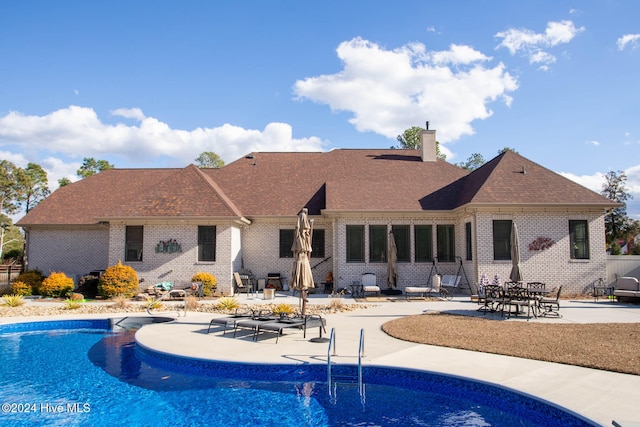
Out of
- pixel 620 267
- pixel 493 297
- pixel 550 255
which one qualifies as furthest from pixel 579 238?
pixel 493 297

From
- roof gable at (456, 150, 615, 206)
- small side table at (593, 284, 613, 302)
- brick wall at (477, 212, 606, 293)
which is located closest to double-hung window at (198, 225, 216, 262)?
roof gable at (456, 150, 615, 206)

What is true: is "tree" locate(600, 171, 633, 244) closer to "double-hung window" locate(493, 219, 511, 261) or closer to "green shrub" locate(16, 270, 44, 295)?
"double-hung window" locate(493, 219, 511, 261)

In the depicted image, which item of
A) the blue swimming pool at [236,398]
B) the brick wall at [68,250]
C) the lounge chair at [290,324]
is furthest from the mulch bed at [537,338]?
the brick wall at [68,250]

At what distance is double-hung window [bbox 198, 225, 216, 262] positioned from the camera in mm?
19438

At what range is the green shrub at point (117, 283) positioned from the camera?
17469mm

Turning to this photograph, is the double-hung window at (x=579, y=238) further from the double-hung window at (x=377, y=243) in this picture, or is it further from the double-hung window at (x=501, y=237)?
the double-hung window at (x=377, y=243)

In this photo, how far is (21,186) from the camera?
46.9 metres

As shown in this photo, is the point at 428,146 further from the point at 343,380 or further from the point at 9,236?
the point at 9,236

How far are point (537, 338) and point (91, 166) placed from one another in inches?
2258

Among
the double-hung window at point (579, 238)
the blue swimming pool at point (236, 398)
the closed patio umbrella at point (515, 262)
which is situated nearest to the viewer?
the blue swimming pool at point (236, 398)

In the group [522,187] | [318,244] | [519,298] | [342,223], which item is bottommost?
[519,298]

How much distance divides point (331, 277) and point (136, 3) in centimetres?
1355

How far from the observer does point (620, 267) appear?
61.5 feet

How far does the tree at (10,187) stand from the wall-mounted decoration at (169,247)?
36519mm
